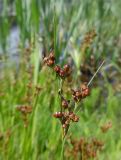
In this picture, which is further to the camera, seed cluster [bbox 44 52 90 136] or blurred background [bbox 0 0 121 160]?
blurred background [bbox 0 0 121 160]

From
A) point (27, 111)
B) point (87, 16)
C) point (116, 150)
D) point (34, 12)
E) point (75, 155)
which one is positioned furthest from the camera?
point (87, 16)

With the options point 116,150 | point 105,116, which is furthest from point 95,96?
point 116,150

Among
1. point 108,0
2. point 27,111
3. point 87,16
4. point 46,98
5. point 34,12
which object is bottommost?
point 27,111

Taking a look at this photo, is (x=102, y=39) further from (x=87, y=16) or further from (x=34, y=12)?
(x=34, y=12)

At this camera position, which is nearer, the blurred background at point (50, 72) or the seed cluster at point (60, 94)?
the seed cluster at point (60, 94)

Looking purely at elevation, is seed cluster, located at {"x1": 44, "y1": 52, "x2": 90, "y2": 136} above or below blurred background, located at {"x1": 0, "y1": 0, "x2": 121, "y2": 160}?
below

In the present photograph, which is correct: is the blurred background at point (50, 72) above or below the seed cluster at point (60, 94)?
above

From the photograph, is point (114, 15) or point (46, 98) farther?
point (114, 15)

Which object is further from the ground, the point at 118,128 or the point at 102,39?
the point at 102,39
